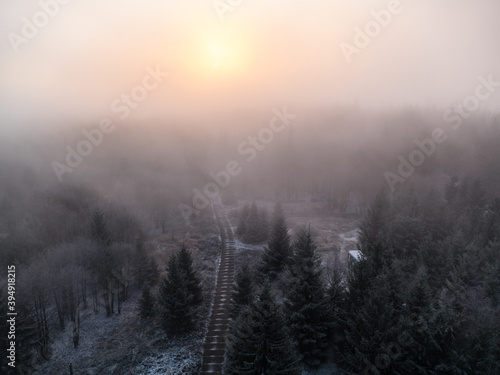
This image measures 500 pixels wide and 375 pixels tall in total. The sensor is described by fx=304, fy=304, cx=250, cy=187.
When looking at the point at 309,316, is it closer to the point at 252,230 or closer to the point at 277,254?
the point at 277,254

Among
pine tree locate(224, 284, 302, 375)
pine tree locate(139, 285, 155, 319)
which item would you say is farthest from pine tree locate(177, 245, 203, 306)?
pine tree locate(224, 284, 302, 375)

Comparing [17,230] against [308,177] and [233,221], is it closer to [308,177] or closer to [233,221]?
[233,221]

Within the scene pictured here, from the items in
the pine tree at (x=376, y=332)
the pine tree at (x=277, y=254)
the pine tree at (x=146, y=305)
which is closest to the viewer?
the pine tree at (x=376, y=332)

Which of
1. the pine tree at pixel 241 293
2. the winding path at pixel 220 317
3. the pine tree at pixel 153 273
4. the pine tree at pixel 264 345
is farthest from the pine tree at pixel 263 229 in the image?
the pine tree at pixel 264 345

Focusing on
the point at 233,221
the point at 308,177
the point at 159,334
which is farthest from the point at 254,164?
the point at 159,334

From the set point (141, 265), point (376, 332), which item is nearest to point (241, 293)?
point (376, 332)

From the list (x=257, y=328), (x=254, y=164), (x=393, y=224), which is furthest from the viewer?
(x=254, y=164)

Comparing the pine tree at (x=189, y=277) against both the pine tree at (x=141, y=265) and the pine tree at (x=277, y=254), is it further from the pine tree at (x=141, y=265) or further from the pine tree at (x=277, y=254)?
the pine tree at (x=141, y=265)
